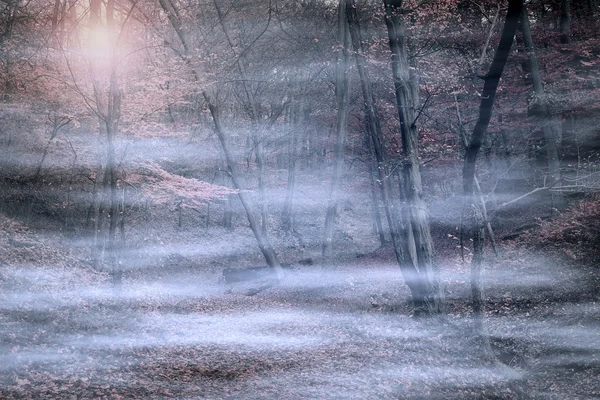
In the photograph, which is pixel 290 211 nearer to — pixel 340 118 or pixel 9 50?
pixel 340 118

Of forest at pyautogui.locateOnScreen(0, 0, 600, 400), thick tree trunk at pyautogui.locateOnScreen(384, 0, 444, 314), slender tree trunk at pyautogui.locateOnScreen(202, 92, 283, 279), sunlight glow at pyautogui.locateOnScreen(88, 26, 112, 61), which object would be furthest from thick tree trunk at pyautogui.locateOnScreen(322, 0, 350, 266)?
sunlight glow at pyautogui.locateOnScreen(88, 26, 112, 61)

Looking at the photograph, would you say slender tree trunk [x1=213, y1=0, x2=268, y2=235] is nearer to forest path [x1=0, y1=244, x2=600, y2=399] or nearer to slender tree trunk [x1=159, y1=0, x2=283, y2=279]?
slender tree trunk [x1=159, y1=0, x2=283, y2=279]

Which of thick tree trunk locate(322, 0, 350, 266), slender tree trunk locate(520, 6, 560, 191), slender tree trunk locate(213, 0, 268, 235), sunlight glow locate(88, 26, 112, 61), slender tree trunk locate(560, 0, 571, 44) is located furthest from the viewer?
slender tree trunk locate(560, 0, 571, 44)

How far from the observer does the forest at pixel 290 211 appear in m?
8.10

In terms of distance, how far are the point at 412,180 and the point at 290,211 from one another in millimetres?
15743

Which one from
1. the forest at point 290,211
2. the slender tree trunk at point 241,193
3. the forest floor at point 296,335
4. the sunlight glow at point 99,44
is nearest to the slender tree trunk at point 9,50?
the forest at point 290,211

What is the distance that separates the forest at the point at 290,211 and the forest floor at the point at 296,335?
2.6 inches

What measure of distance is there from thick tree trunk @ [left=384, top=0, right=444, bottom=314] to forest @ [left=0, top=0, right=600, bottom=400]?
0.05 metres

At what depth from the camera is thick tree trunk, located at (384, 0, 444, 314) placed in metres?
9.80

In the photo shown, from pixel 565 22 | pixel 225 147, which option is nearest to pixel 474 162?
pixel 225 147

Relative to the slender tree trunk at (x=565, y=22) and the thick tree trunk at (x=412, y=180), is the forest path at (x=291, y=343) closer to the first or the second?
the thick tree trunk at (x=412, y=180)

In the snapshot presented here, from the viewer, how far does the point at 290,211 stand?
25312 millimetres

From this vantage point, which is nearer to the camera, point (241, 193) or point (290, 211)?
point (241, 193)

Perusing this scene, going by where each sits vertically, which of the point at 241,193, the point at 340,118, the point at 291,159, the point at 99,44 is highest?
the point at 99,44
